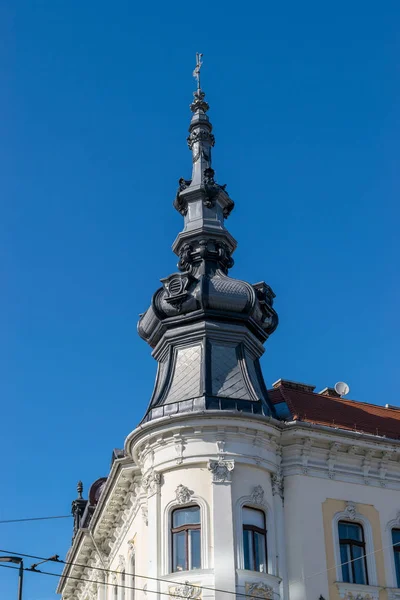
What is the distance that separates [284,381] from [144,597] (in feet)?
30.1

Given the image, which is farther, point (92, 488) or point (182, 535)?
point (92, 488)

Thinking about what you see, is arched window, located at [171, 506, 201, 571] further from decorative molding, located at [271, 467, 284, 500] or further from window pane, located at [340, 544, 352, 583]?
window pane, located at [340, 544, 352, 583]

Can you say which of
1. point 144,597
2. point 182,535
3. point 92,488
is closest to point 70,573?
point 92,488

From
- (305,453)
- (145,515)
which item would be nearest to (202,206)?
(305,453)

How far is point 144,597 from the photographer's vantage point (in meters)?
29.9

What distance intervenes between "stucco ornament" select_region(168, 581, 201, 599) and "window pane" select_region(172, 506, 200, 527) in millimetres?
1708

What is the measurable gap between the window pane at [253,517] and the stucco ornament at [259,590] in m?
1.63

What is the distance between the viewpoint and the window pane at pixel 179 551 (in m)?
27.6

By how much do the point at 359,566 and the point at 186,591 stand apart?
5256 mm

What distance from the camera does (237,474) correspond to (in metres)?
28.4

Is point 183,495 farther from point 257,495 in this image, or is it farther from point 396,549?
point 396,549

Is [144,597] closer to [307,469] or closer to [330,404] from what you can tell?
[307,469]

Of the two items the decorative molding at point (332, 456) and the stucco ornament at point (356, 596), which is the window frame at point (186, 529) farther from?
the stucco ornament at point (356, 596)

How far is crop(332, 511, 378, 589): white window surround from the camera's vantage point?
94.5 feet
